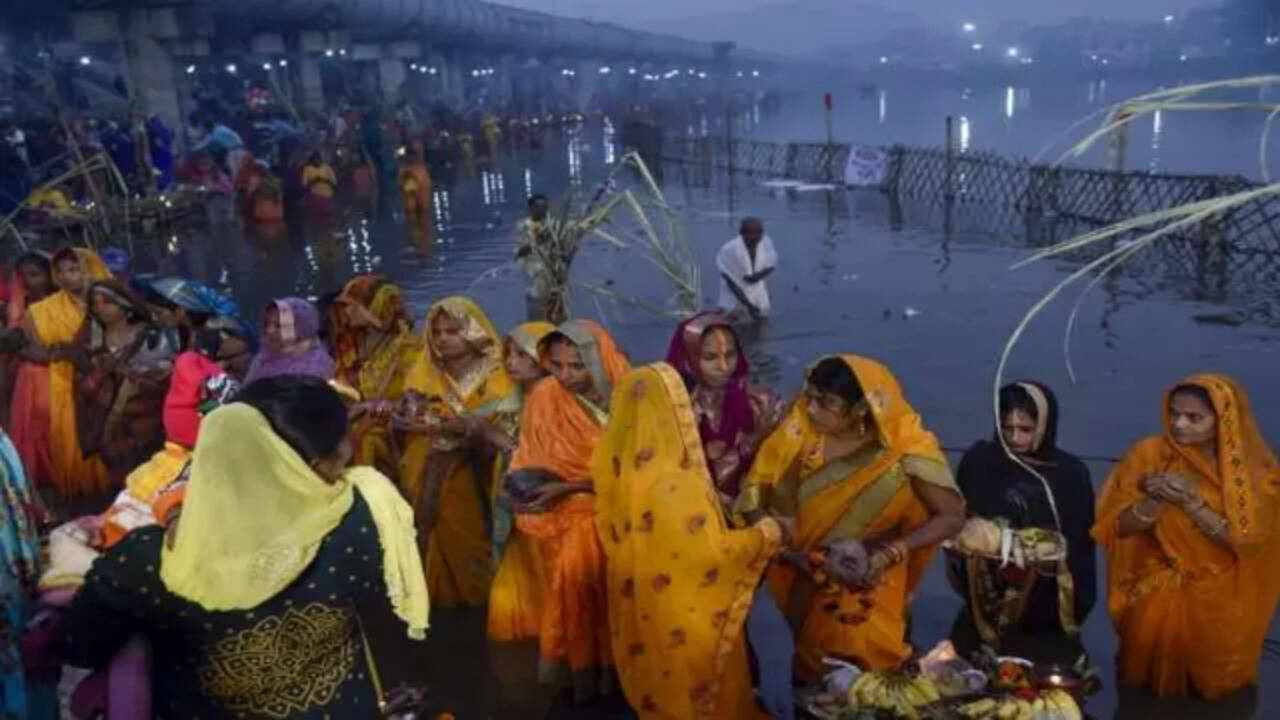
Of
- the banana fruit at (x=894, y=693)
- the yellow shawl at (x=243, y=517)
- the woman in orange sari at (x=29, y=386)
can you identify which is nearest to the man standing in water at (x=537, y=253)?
the woman in orange sari at (x=29, y=386)

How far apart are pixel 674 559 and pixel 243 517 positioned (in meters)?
1.46

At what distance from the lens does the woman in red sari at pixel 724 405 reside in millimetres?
3836

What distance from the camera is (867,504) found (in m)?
3.42

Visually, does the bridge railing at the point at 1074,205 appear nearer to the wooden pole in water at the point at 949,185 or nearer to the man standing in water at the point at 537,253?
the wooden pole in water at the point at 949,185

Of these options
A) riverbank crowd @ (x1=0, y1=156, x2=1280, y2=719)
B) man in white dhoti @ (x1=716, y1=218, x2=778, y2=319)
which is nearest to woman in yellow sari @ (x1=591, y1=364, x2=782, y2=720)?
riverbank crowd @ (x1=0, y1=156, x2=1280, y2=719)

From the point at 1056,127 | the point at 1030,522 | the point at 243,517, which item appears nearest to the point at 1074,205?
the point at 1030,522

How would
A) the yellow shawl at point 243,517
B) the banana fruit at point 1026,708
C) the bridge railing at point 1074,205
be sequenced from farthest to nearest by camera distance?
the bridge railing at point 1074,205 < the banana fruit at point 1026,708 < the yellow shawl at point 243,517

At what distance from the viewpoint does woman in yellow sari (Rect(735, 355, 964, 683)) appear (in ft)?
11.0

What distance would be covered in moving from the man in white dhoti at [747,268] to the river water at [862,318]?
0.39m

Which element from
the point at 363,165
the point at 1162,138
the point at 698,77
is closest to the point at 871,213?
the point at 363,165

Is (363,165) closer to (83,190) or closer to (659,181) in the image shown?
(659,181)

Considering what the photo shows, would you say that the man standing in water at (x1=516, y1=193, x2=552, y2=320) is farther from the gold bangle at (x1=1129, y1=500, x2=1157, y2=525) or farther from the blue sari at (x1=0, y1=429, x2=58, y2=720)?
the blue sari at (x1=0, y1=429, x2=58, y2=720)

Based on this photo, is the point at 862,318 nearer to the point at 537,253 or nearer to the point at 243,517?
the point at 537,253

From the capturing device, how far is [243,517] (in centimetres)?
196
